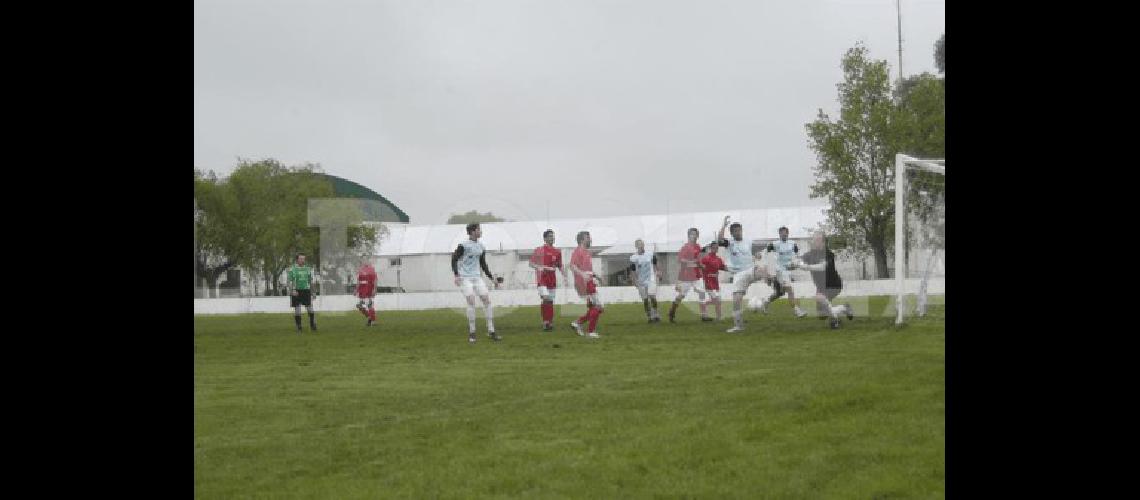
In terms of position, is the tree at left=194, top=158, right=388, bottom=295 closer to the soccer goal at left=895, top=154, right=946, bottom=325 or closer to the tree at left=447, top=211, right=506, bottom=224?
the tree at left=447, top=211, right=506, bottom=224

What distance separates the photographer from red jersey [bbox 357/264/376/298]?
95.8 feet

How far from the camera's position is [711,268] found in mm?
23609

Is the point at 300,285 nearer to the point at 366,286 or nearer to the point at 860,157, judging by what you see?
the point at 366,286

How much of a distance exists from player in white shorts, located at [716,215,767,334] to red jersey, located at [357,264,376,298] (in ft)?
36.1

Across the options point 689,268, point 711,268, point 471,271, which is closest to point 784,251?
point 711,268

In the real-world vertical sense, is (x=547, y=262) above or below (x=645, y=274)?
above

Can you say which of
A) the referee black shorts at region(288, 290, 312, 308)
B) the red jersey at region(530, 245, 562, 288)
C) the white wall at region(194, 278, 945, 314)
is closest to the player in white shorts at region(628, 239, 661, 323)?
the red jersey at region(530, 245, 562, 288)

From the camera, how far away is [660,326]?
23062mm

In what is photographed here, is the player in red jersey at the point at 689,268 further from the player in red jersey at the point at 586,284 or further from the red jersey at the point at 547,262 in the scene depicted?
the player in red jersey at the point at 586,284

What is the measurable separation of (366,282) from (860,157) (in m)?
19.9

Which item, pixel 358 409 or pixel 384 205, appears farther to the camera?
pixel 384 205
